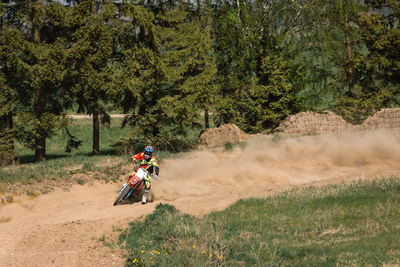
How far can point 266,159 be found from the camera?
18000 mm

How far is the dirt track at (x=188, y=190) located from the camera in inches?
446

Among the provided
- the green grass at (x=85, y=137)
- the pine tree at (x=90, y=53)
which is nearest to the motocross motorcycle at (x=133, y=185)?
the pine tree at (x=90, y=53)

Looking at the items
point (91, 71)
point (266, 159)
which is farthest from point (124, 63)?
point (266, 159)

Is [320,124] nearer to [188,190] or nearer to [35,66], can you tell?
[188,190]

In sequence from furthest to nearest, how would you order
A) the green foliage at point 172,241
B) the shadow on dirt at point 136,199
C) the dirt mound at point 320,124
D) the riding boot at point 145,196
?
1. the dirt mound at point 320,124
2. the shadow on dirt at point 136,199
3. the riding boot at point 145,196
4. the green foliage at point 172,241

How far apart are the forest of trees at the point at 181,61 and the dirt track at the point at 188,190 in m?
7.40

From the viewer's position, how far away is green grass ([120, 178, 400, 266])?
8.52 m

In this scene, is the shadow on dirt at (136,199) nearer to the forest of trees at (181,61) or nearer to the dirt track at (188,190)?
the dirt track at (188,190)

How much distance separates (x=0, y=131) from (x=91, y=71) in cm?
650

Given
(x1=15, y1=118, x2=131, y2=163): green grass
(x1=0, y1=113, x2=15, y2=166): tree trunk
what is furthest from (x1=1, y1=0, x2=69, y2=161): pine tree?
(x1=15, y1=118, x2=131, y2=163): green grass

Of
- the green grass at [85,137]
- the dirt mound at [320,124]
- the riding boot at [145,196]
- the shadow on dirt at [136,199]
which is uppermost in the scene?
the dirt mound at [320,124]

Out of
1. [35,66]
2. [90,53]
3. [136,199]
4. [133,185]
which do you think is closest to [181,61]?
[90,53]

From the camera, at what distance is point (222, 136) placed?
24.6 meters

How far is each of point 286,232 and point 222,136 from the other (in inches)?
576
